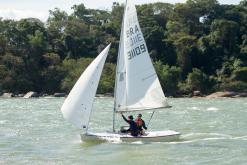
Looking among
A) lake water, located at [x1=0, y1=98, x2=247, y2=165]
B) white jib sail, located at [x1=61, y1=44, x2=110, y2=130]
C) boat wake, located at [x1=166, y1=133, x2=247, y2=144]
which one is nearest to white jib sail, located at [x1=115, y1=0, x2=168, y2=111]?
white jib sail, located at [x1=61, y1=44, x2=110, y2=130]

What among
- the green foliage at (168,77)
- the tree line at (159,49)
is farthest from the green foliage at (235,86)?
the green foliage at (168,77)

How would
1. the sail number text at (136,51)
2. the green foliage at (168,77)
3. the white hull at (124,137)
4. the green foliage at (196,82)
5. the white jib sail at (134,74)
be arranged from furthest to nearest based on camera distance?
the green foliage at (168,77), the green foliage at (196,82), the sail number text at (136,51), the white jib sail at (134,74), the white hull at (124,137)

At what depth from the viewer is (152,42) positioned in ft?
309

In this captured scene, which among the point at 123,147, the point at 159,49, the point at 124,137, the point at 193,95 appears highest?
the point at 124,137

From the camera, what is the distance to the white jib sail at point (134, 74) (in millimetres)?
25203

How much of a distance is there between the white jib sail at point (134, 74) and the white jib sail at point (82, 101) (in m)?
0.96

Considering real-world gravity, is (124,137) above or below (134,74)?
below

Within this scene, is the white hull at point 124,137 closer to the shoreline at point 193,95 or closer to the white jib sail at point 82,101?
the white jib sail at point 82,101

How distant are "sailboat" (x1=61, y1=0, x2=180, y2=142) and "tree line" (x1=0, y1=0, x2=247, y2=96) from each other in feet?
191

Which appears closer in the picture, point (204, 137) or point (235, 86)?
point (204, 137)

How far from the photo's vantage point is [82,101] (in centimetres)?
2452

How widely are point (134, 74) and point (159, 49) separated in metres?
69.8

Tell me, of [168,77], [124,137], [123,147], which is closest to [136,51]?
[124,137]

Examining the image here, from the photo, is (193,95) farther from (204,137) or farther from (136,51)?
(136,51)
